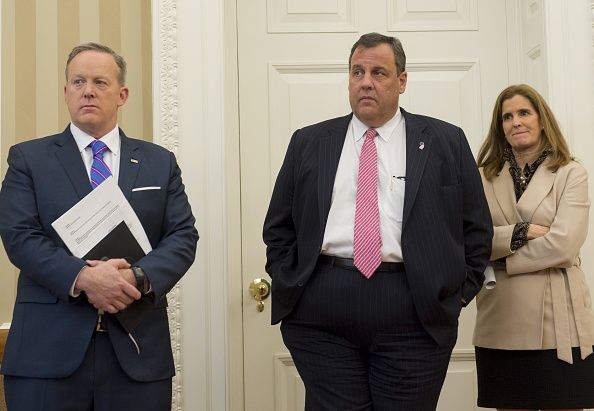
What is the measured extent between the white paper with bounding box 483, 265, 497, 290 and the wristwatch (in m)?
1.18

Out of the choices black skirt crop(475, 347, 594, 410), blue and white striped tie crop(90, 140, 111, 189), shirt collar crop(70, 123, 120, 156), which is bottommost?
black skirt crop(475, 347, 594, 410)

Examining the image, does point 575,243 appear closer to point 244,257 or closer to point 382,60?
point 382,60

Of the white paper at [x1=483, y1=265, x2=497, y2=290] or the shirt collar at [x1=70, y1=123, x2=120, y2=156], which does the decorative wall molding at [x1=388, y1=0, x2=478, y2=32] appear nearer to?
the white paper at [x1=483, y1=265, x2=497, y2=290]

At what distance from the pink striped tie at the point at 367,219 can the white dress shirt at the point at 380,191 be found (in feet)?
0.09

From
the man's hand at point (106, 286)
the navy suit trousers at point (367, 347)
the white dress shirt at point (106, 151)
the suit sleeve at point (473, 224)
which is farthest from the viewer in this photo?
the suit sleeve at point (473, 224)

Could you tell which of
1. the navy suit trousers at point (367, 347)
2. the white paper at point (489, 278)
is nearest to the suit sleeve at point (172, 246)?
the navy suit trousers at point (367, 347)

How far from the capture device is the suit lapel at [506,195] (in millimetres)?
2768

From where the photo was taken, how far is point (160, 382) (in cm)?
225

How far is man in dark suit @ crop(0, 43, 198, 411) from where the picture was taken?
2.11 metres

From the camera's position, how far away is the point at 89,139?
235cm

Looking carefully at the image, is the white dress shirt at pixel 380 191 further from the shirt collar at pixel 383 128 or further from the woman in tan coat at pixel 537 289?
the woman in tan coat at pixel 537 289

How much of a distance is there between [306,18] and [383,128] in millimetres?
1159

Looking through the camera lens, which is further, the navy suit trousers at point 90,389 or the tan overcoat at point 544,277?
the tan overcoat at point 544,277

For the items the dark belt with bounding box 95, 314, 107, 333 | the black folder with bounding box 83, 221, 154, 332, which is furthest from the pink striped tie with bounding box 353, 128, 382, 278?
the dark belt with bounding box 95, 314, 107, 333
